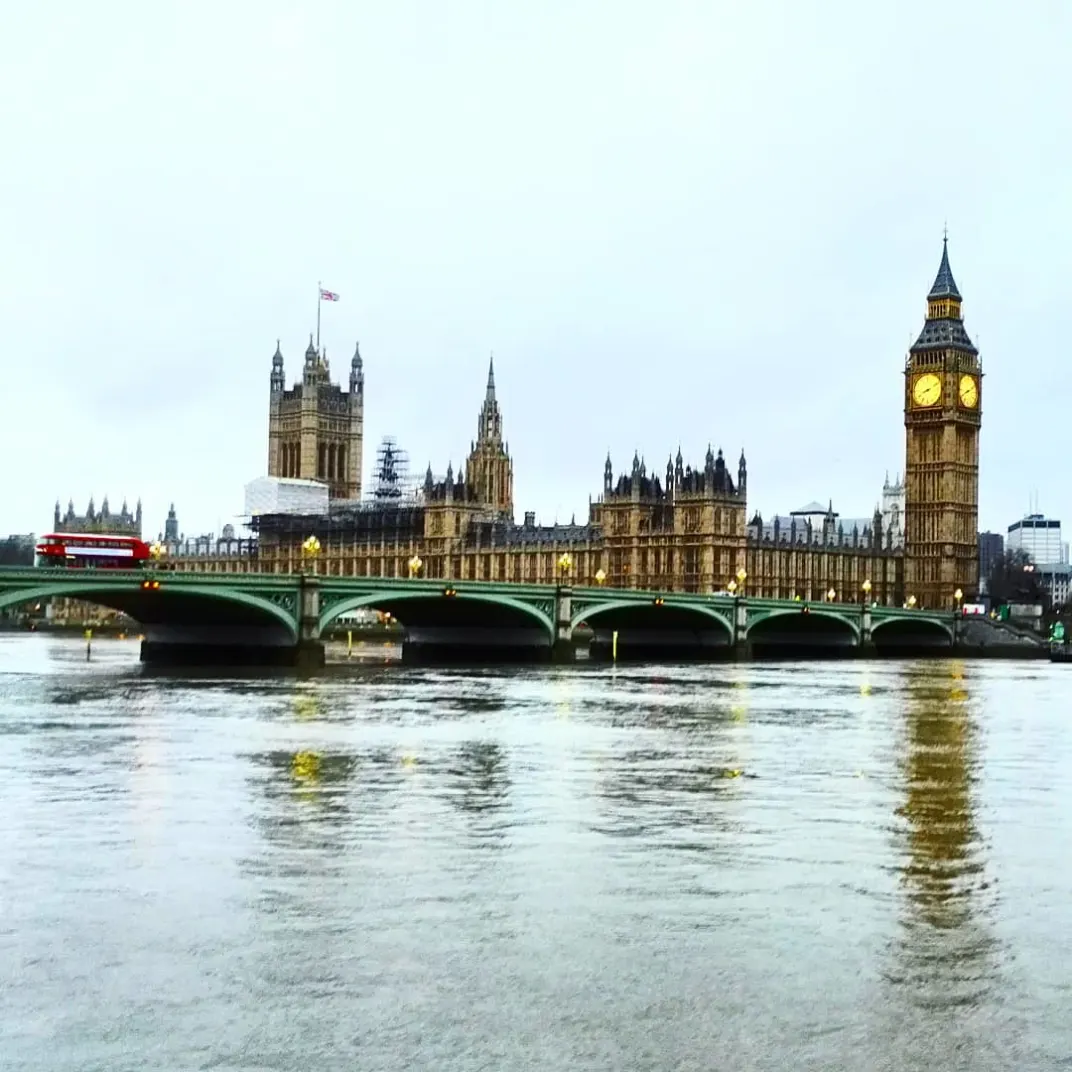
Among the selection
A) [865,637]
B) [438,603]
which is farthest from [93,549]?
[865,637]

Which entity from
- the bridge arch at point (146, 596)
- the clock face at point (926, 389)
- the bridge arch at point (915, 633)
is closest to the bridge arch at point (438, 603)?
the bridge arch at point (146, 596)

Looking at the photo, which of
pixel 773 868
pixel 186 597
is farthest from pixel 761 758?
pixel 186 597

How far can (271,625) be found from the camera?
8244cm

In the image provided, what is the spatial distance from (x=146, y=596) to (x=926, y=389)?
10847 cm

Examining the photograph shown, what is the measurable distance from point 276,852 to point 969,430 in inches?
5989

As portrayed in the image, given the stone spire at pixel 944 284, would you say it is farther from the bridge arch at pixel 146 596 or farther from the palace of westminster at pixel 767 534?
the bridge arch at pixel 146 596

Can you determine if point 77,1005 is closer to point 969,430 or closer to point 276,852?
point 276,852

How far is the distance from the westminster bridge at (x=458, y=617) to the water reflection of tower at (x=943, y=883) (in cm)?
3891

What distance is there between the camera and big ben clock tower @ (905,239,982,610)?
6452 inches

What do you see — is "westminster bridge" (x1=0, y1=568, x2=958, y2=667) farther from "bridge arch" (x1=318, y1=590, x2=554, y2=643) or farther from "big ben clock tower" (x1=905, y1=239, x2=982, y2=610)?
"big ben clock tower" (x1=905, y1=239, x2=982, y2=610)

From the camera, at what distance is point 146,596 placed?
241 feet

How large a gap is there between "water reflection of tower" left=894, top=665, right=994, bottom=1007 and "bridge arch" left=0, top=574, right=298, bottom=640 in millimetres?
37416

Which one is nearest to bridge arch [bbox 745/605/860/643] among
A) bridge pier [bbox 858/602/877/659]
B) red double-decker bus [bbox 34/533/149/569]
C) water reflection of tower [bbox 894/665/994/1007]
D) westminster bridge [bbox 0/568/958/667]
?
westminster bridge [bbox 0/568/958/667]

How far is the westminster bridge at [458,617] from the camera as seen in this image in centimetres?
7250
